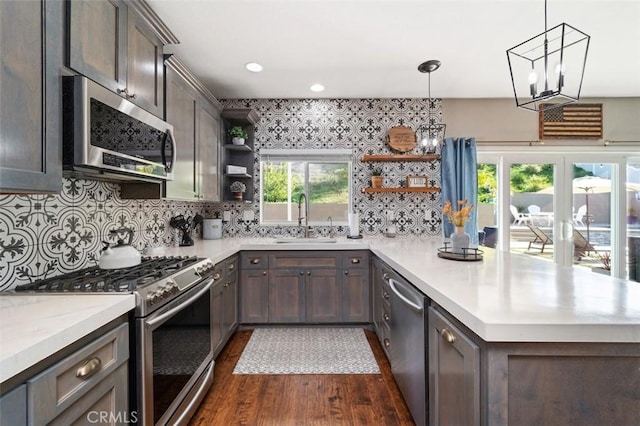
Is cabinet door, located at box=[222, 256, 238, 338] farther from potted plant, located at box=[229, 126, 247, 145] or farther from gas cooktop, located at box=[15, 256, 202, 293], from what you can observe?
potted plant, located at box=[229, 126, 247, 145]

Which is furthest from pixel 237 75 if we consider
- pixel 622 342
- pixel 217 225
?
pixel 622 342

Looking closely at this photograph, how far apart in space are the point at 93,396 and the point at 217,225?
8.27 feet

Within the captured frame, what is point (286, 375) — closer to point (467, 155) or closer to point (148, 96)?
point (148, 96)

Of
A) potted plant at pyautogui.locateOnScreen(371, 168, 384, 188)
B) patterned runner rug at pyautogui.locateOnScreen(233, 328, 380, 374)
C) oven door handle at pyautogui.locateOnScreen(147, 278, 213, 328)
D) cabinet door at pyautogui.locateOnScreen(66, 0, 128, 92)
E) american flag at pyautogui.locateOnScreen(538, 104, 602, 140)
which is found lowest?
patterned runner rug at pyautogui.locateOnScreen(233, 328, 380, 374)

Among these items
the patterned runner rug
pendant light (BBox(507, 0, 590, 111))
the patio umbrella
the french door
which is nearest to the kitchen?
the french door

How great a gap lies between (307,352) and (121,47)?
2.54 m

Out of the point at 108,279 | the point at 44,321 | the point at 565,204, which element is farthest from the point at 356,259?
the point at 565,204

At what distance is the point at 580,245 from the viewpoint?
12.7ft

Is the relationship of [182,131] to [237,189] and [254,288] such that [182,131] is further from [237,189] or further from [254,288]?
[254,288]

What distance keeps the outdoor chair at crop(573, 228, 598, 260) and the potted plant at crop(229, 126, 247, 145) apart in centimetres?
441

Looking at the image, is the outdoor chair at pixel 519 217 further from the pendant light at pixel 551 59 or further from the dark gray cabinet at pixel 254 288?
the dark gray cabinet at pixel 254 288

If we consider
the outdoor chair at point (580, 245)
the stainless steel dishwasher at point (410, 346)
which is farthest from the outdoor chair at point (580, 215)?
the stainless steel dishwasher at point (410, 346)

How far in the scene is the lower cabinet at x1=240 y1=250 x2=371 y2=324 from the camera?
304 cm

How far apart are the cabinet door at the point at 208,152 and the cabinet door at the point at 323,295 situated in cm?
129
